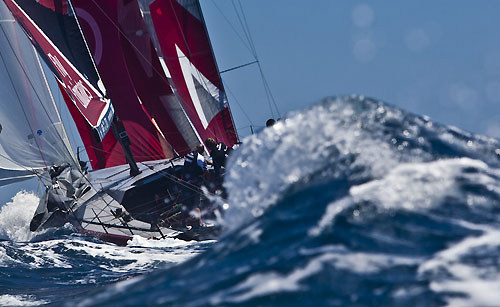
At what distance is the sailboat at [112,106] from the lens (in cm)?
902

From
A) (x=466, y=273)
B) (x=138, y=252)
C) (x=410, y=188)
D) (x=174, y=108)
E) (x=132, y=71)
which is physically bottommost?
(x=138, y=252)

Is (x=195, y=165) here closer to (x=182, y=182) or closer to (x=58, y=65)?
(x=182, y=182)

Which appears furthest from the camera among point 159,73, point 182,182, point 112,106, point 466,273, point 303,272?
point 159,73

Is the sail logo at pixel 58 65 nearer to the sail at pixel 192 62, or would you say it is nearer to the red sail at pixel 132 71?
the red sail at pixel 132 71

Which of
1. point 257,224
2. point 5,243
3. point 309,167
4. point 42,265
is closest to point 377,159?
point 309,167

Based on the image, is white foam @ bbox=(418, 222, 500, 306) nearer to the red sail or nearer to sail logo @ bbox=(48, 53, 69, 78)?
sail logo @ bbox=(48, 53, 69, 78)

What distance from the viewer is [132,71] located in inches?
497

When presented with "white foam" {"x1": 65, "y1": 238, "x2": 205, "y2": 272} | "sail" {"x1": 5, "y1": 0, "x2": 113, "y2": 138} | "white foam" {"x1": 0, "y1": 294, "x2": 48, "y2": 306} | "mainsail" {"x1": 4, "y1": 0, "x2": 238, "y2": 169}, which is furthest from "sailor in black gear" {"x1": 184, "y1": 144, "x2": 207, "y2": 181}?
"mainsail" {"x1": 4, "y1": 0, "x2": 238, "y2": 169}

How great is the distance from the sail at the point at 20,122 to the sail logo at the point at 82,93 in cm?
205

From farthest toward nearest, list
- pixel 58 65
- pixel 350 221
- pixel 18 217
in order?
1. pixel 18 217
2. pixel 58 65
3. pixel 350 221

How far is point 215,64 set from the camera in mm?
12609

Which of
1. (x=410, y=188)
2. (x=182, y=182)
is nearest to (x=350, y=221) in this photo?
(x=410, y=188)

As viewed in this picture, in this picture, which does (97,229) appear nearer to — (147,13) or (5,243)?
(5,243)

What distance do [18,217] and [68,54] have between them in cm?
311
